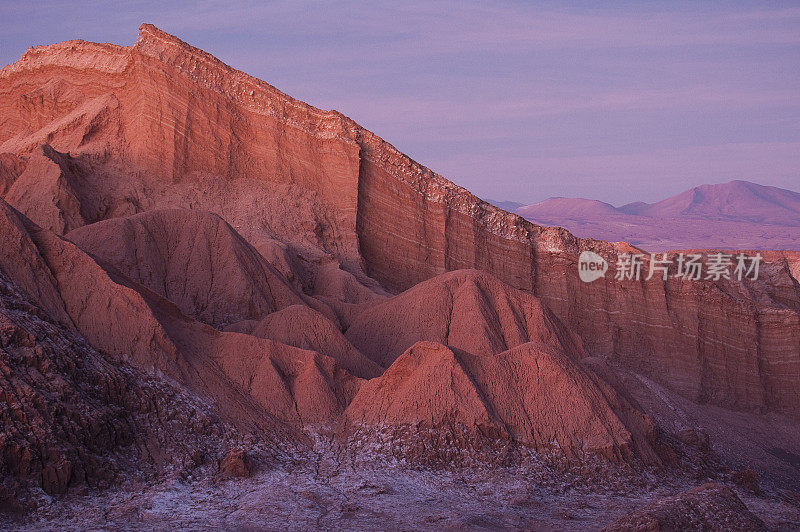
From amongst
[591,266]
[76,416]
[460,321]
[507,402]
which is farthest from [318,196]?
[76,416]

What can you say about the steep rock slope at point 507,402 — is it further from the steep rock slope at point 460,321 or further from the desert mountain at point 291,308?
the steep rock slope at point 460,321

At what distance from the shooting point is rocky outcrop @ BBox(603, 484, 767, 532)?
384 inches

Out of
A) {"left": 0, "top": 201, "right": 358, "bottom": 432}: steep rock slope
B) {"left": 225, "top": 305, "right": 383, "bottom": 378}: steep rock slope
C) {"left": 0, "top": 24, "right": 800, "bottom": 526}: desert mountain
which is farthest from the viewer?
{"left": 225, "top": 305, "right": 383, "bottom": 378}: steep rock slope

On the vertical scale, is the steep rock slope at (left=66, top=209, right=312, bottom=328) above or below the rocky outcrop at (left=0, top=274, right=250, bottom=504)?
above

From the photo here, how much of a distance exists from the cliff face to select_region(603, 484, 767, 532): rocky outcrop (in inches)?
575

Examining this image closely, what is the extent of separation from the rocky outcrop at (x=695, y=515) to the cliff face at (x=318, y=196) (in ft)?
47.9

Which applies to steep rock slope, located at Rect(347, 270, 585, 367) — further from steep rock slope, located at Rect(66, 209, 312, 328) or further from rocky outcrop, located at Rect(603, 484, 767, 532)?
rocky outcrop, located at Rect(603, 484, 767, 532)

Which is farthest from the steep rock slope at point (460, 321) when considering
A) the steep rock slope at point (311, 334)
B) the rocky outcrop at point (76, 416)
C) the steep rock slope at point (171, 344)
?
the rocky outcrop at point (76, 416)

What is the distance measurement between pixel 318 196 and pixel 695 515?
1799 cm

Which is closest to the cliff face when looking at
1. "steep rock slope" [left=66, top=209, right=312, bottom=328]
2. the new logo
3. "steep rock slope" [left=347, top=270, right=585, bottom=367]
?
the new logo

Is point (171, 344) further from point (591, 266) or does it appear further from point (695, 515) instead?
point (591, 266)

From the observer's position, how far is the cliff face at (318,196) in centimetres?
2431

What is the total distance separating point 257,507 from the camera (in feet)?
34.8

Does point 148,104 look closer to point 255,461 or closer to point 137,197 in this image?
point 137,197
